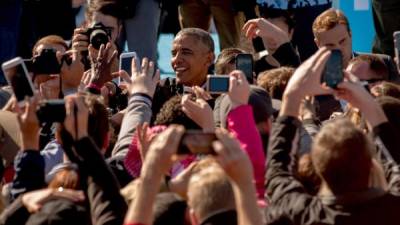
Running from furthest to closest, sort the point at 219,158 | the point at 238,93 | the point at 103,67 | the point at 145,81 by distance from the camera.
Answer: the point at 103,67
the point at 145,81
the point at 238,93
the point at 219,158

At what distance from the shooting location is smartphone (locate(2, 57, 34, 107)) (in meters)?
5.16

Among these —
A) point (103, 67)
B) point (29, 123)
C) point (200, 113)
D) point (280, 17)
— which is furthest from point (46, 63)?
point (280, 17)

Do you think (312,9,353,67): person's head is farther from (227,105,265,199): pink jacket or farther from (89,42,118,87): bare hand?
(227,105,265,199): pink jacket

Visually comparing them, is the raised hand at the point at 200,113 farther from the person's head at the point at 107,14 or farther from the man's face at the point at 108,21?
the person's head at the point at 107,14

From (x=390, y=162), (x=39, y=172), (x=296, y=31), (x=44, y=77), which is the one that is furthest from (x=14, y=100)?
(x=296, y=31)

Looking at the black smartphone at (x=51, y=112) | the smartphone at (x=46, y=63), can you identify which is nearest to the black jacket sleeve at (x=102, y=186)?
the black smartphone at (x=51, y=112)

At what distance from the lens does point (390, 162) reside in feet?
16.7

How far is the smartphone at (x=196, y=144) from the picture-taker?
4195mm

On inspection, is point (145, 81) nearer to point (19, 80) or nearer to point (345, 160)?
point (19, 80)

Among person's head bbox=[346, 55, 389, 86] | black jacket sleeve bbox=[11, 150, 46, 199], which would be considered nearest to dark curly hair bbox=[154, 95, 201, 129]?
black jacket sleeve bbox=[11, 150, 46, 199]

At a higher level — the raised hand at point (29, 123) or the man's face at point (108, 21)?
the raised hand at point (29, 123)

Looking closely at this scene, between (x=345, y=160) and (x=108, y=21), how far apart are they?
5.04 metres

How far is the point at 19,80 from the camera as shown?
525cm

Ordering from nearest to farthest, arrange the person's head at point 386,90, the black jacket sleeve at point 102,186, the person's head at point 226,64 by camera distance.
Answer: the black jacket sleeve at point 102,186 → the person's head at point 386,90 → the person's head at point 226,64
